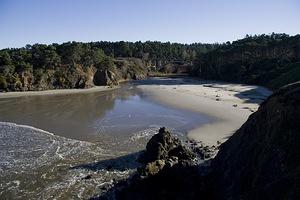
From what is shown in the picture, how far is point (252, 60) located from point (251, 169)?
369 feet

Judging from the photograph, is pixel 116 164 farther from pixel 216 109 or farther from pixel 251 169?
pixel 216 109

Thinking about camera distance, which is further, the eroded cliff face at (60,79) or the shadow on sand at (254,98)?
the eroded cliff face at (60,79)

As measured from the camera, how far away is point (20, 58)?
102688mm

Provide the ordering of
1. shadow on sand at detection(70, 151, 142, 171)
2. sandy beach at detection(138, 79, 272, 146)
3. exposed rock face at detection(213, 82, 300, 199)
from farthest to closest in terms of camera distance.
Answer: sandy beach at detection(138, 79, 272, 146)
shadow on sand at detection(70, 151, 142, 171)
exposed rock face at detection(213, 82, 300, 199)

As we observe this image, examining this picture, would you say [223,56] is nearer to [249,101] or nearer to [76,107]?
[249,101]

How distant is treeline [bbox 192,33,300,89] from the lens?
108812mm

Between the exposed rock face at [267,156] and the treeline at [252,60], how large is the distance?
79465 mm

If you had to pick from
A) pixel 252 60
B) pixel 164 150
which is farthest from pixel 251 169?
pixel 252 60

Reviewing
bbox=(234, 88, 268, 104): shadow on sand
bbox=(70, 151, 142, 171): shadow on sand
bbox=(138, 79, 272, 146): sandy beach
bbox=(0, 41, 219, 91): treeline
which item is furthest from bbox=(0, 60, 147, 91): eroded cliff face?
bbox=(70, 151, 142, 171): shadow on sand

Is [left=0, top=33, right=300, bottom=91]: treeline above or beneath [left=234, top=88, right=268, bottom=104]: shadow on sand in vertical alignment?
above

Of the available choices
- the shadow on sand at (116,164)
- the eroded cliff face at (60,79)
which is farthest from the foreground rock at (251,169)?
the eroded cliff face at (60,79)

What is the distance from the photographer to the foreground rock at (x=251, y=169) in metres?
16.6

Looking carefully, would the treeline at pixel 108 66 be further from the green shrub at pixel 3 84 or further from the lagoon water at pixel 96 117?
the lagoon water at pixel 96 117

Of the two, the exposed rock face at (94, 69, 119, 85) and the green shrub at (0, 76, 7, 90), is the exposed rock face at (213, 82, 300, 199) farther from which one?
the exposed rock face at (94, 69, 119, 85)
